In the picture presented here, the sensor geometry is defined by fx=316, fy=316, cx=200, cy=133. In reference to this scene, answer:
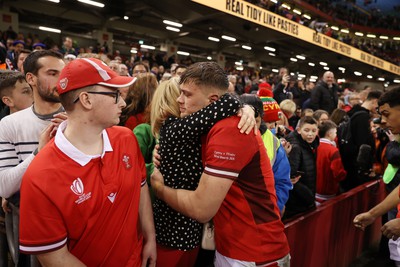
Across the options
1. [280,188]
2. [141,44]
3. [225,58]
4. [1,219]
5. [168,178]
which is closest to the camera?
[168,178]

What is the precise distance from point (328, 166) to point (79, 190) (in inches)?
124

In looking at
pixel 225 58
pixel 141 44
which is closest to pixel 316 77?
pixel 225 58

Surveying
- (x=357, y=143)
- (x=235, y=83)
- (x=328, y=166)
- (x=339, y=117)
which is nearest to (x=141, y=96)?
(x=328, y=166)

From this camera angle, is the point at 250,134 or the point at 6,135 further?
the point at 6,135

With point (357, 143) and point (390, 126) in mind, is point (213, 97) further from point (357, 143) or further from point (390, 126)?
point (357, 143)

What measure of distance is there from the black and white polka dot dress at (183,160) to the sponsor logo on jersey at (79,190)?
40 cm

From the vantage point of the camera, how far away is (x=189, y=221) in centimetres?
168

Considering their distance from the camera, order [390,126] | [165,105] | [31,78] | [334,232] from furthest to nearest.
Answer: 1. [334,232]
2. [390,126]
3. [31,78]
4. [165,105]

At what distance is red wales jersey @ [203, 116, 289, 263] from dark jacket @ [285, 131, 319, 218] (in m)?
1.19

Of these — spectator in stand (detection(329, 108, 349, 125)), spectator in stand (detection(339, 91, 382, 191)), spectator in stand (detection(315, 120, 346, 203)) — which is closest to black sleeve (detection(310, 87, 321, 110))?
spectator in stand (detection(329, 108, 349, 125))

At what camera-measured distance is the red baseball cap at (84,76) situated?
1.40 meters

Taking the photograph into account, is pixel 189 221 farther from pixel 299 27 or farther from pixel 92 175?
pixel 299 27

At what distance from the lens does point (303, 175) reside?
302 centimetres

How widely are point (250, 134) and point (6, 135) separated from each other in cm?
149
